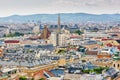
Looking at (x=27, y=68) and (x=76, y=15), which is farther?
(x=76, y=15)

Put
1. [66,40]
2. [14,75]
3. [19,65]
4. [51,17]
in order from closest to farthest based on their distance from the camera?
[14,75] < [19,65] < [66,40] < [51,17]

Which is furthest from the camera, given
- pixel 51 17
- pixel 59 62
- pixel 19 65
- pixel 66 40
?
pixel 51 17

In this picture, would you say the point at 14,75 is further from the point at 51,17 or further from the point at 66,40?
the point at 51,17

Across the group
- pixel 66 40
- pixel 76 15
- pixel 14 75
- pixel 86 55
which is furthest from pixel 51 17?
pixel 14 75

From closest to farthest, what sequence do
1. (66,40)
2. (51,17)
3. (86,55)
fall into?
(86,55) < (66,40) < (51,17)

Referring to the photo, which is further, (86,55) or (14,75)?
(86,55)

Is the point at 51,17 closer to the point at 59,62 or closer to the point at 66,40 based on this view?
the point at 66,40

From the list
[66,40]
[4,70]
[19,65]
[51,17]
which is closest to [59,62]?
[19,65]

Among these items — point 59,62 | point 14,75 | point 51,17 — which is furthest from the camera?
point 51,17
